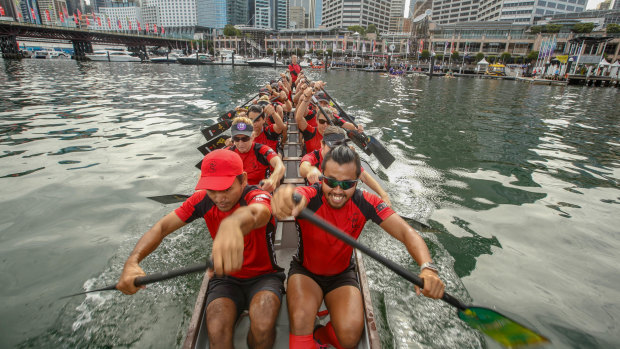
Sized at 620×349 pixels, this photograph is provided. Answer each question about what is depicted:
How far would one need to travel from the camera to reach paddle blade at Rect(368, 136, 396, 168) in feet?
22.8

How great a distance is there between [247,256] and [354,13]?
169516 millimetres

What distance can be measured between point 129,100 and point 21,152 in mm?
11117

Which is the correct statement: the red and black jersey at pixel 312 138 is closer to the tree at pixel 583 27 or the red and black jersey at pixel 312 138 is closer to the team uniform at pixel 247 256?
the team uniform at pixel 247 256

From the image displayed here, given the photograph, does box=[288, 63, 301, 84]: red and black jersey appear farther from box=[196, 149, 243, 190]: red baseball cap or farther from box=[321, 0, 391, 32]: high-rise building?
box=[321, 0, 391, 32]: high-rise building

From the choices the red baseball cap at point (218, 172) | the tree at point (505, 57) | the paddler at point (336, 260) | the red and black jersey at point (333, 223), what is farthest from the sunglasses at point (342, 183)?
the tree at point (505, 57)

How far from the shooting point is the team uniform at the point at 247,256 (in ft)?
10.3

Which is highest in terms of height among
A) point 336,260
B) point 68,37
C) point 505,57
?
point 68,37

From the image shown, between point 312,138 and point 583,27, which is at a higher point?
point 583,27

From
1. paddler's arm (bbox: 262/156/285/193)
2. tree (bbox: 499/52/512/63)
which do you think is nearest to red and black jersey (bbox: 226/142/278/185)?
paddler's arm (bbox: 262/156/285/193)

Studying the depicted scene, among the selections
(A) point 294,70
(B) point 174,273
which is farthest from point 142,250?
(A) point 294,70

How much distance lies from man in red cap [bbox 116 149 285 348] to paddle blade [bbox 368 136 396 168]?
171 inches

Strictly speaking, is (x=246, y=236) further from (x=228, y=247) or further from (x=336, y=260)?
(x=228, y=247)

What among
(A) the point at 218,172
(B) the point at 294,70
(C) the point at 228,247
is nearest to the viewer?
(C) the point at 228,247

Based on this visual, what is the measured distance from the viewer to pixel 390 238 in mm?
5773
